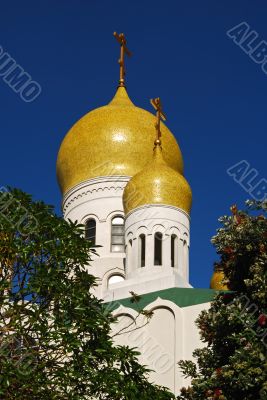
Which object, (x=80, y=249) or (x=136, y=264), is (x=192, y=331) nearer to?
(x=136, y=264)

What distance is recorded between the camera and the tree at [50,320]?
36.9 feet

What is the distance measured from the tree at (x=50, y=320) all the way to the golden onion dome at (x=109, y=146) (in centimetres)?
1456

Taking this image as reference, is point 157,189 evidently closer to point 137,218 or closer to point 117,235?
point 137,218

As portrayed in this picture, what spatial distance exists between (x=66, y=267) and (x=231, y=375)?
3.01 m

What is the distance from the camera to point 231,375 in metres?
11.3

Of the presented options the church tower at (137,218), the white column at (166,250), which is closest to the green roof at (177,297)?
the church tower at (137,218)

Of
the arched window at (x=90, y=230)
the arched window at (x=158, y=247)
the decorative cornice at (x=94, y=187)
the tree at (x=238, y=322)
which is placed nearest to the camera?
the tree at (x=238, y=322)

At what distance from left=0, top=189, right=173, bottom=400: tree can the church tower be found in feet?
10.5

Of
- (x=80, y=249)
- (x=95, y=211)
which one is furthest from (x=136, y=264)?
(x=80, y=249)

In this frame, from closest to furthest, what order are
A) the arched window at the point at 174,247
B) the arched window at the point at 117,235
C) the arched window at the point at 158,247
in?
the arched window at the point at 158,247, the arched window at the point at 174,247, the arched window at the point at 117,235

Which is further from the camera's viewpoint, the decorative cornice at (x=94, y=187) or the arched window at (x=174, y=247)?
the decorative cornice at (x=94, y=187)

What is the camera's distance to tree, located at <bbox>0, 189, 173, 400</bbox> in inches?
443

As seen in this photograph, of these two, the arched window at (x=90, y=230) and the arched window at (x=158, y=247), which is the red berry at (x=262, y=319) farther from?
the arched window at (x=90, y=230)

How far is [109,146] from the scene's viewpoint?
27.5 metres
